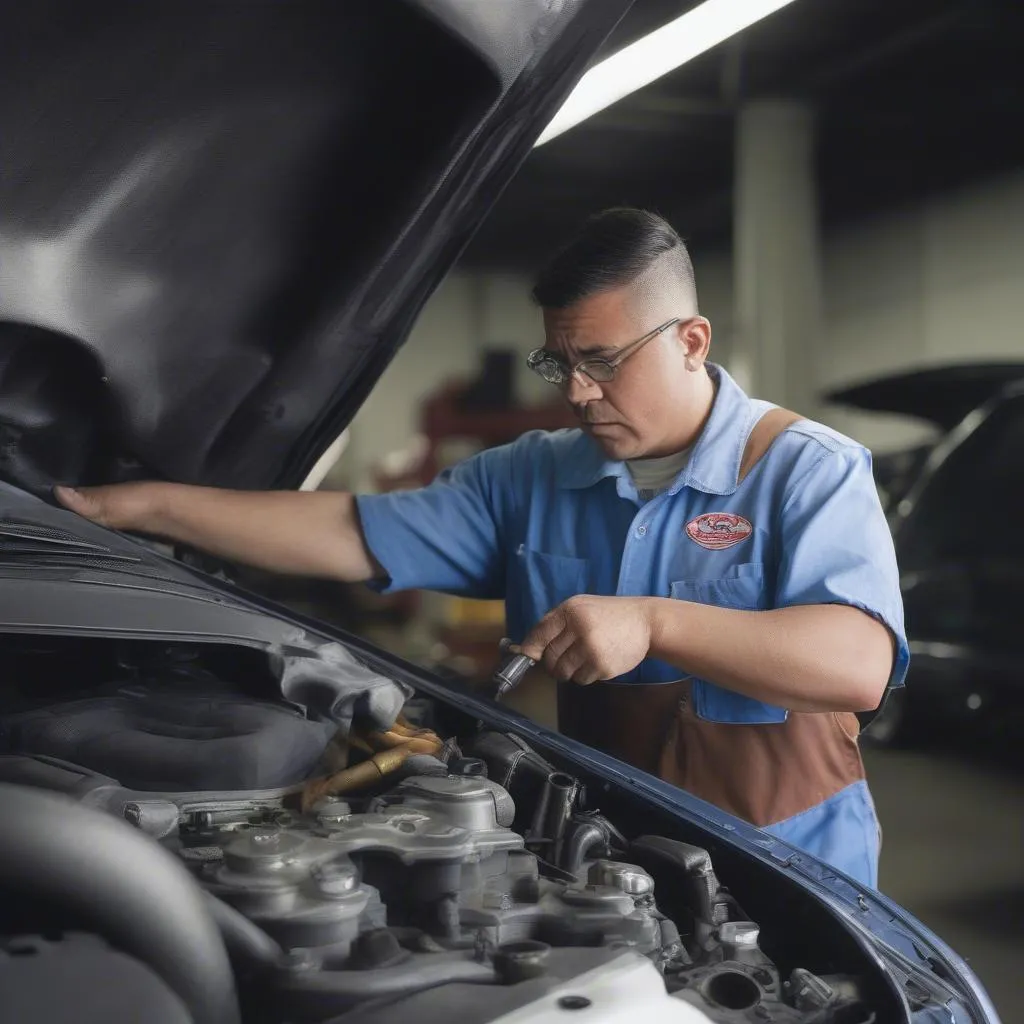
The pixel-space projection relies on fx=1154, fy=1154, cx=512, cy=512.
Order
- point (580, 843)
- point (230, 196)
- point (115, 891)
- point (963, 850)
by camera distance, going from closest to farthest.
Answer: point (115, 891)
point (580, 843)
point (230, 196)
point (963, 850)

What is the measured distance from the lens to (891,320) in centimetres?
815

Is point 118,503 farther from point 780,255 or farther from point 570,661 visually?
point 780,255

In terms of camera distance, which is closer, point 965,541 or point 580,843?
point 580,843

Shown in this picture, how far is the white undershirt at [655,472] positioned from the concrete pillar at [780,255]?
5690mm

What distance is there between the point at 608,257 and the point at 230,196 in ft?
1.60

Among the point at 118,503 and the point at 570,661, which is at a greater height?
the point at 118,503

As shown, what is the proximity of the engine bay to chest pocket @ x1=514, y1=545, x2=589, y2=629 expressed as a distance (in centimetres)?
51

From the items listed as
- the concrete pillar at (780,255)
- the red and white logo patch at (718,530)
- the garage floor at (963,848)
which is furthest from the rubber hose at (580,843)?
the concrete pillar at (780,255)

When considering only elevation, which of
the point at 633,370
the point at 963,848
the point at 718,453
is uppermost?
the point at 633,370

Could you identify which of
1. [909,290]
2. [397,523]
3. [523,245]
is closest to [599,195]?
[523,245]

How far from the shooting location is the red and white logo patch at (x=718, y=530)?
1.53 metres

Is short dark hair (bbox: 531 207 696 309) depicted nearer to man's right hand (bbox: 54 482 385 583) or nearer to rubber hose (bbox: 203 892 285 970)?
man's right hand (bbox: 54 482 385 583)

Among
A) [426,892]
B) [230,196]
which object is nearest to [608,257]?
[230,196]

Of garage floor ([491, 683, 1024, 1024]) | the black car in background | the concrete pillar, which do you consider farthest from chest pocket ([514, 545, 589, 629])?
the concrete pillar
